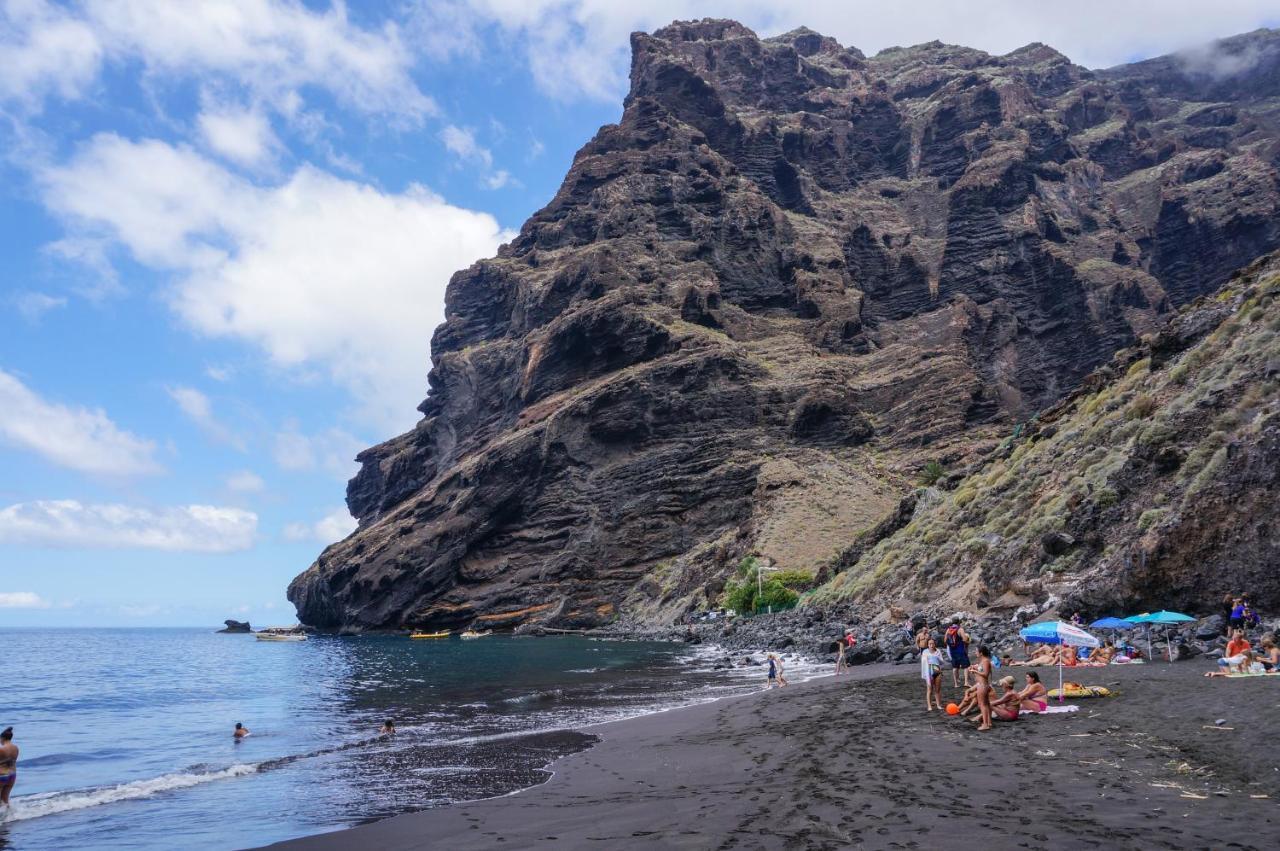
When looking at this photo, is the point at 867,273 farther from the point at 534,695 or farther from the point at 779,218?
the point at 534,695

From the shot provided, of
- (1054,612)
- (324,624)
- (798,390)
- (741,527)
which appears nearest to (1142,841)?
(1054,612)

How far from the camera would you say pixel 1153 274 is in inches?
6467

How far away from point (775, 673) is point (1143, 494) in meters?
15.5

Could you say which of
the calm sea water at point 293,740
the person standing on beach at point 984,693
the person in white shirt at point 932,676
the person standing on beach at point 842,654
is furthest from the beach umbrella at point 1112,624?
the calm sea water at point 293,740

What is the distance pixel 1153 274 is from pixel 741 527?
119 metres

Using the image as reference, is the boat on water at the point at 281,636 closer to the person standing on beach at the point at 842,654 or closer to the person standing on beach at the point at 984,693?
the person standing on beach at the point at 842,654

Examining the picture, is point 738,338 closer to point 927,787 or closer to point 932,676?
point 932,676

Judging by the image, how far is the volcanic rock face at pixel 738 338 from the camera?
366 feet

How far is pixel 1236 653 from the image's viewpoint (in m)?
18.7

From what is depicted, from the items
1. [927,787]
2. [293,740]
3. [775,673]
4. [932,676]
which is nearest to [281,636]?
[293,740]

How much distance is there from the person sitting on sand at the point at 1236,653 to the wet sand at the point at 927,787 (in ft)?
2.68

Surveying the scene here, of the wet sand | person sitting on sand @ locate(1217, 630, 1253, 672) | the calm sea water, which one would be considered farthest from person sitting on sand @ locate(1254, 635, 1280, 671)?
the calm sea water

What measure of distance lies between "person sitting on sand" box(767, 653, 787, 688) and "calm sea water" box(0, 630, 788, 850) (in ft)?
4.47

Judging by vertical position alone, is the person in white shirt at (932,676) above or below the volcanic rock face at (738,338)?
below
